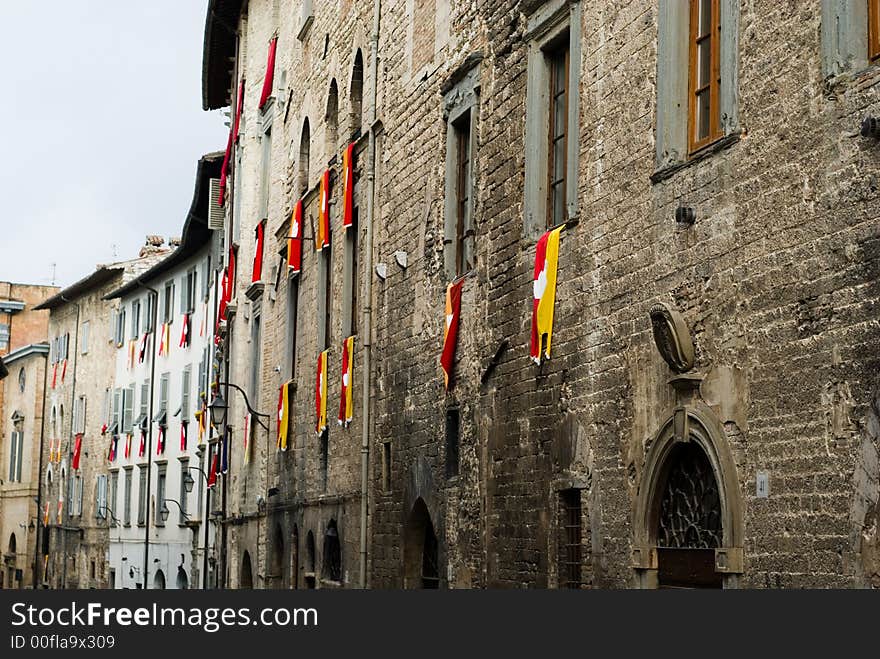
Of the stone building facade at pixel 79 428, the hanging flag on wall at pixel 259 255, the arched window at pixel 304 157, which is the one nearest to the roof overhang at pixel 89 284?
the stone building facade at pixel 79 428

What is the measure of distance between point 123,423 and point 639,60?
34.1m

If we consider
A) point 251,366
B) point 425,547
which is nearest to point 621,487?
point 425,547

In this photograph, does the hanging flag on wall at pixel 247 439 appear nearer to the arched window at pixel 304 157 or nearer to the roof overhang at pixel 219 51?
the arched window at pixel 304 157

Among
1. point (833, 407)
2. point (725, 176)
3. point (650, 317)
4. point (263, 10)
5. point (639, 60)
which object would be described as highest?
point (263, 10)

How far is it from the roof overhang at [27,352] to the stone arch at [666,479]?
1811 inches

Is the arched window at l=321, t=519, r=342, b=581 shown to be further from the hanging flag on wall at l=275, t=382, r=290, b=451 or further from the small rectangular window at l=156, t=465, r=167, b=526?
the small rectangular window at l=156, t=465, r=167, b=526

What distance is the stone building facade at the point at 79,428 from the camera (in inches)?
1806

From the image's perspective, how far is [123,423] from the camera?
43438 millimetres

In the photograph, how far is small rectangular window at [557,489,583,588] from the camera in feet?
40.0

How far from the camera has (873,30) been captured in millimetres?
8367

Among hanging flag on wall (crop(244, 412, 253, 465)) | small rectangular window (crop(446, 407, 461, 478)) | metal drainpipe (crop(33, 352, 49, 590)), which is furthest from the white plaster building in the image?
small rectangular window (crop(446, 407, 461, 478))

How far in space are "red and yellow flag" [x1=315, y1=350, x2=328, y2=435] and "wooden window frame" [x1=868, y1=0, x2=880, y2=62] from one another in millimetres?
12982

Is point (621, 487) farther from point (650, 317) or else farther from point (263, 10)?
point (263, 10)

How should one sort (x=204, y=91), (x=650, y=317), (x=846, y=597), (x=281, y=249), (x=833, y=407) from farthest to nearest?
(x=204, y=91), (x=281, y=249), (x=650, y=317), (x=833, y=407), (x=846, y=597)
